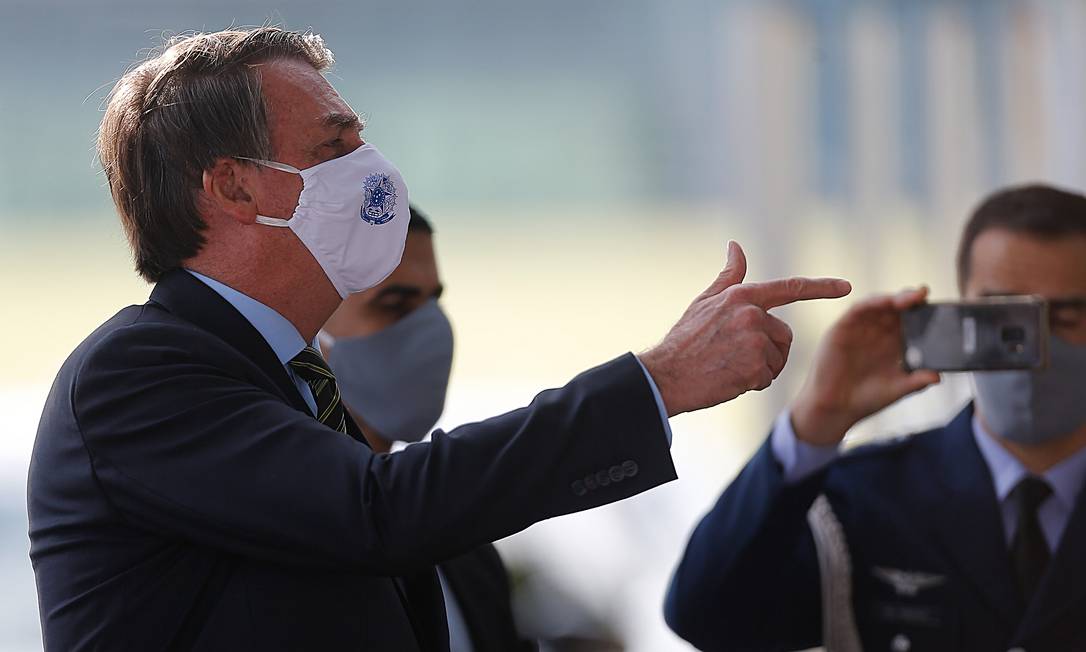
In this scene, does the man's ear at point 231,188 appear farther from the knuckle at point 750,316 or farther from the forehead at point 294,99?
the knuckle at point 750,316

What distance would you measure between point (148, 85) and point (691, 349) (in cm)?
70

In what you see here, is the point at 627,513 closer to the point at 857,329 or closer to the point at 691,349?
the point at 857,329

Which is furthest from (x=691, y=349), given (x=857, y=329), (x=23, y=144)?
(x=23, y=144)

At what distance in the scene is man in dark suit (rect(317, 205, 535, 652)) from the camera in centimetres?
218

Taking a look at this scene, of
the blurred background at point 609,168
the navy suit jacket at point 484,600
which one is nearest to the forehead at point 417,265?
the blurred background at point 609,168

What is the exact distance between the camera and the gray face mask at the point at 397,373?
2186 millimetres

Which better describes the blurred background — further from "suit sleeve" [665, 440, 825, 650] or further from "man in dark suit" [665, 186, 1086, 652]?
"man in dark suit" [665, 186, 1086, 652]

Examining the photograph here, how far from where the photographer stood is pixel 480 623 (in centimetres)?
199

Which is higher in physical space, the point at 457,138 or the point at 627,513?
the point at 457,138

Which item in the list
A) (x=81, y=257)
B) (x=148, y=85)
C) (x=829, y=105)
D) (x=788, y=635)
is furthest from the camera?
(x=81, y=257)

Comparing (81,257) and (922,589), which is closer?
(922,589)

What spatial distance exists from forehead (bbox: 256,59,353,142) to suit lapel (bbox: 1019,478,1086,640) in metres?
1.37

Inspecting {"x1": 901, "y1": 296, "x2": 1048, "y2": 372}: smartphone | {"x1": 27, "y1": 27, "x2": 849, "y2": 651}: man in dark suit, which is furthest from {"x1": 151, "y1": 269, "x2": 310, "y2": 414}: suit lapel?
{"x1": 901, "y1": 296, "x2": 1048, "y2": 372}: smartphone

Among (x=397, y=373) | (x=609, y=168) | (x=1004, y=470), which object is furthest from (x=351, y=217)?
(x=609, y=168)
